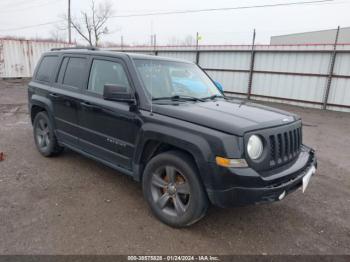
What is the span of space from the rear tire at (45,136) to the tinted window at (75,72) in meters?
0.95

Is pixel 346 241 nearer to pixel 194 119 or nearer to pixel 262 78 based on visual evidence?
pixel 194 119

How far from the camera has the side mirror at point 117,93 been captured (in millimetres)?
3023

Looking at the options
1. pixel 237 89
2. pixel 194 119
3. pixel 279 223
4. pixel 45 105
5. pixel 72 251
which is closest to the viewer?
pixel 72 251

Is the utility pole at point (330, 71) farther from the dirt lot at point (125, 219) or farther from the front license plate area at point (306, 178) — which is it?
the front license plate area at point (306, 178)

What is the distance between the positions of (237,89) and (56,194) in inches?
492

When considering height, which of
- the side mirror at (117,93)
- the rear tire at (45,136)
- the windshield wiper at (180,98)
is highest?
the side mirror at (117,93)

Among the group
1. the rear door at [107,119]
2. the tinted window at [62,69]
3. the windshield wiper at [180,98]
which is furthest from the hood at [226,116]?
the tinted window at [62,69]

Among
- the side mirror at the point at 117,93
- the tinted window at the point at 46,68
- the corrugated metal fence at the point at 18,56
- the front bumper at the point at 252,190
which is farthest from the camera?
the corrugated metal fence at the point at 18,56

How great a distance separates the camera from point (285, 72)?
42.2 feet

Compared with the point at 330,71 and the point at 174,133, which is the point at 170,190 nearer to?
the point at 174,133

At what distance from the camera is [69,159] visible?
4.88 metres

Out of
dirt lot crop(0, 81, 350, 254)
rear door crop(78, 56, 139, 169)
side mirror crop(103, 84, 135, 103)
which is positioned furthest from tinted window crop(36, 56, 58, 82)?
side mirror crop(103, 84, 135, 103)

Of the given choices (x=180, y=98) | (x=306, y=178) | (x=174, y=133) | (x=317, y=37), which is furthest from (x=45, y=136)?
(x=317, y=37)

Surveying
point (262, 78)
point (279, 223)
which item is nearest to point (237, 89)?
point (262, 78)
